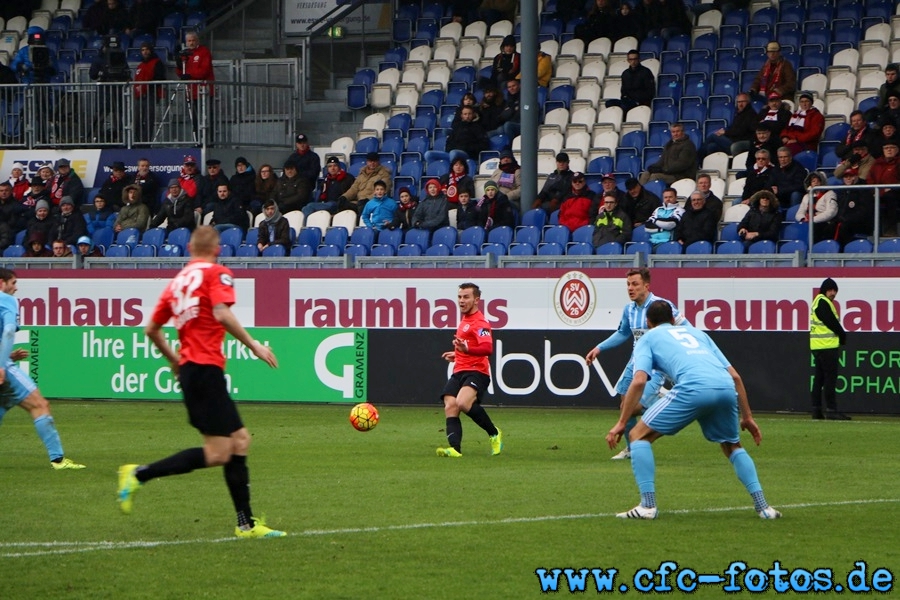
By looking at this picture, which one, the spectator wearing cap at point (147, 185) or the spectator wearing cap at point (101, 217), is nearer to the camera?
the spectator wearing cap at point (101, 217)

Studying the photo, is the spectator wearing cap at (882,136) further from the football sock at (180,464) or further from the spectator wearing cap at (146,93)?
the football sock at (180,464)

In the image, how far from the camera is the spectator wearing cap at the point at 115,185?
28844 millimetres

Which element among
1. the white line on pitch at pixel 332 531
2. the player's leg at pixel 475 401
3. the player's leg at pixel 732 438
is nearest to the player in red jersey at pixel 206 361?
the white line on pitch at pixel 332 531

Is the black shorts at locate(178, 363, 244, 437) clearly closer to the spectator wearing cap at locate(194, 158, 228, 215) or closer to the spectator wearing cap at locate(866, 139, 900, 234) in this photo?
the spectator wearing cap at locate(866, 139, 900, 234)

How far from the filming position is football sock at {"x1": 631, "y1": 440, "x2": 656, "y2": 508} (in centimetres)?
996

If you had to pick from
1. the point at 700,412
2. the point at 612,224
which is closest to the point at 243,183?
the point at 612,224

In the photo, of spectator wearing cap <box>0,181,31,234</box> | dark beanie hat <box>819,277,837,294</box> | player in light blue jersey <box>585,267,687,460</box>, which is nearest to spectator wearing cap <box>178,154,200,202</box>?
spectator wearing cap <box>0,181,31,234</box>

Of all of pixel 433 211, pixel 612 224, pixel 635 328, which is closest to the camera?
pixel 635 328

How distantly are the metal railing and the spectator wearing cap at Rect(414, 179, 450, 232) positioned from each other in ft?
20.5

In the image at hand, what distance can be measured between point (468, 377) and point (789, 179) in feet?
30.1

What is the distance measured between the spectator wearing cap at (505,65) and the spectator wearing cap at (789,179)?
21.7 ft

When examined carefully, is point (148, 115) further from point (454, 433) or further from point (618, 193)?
point (454, 433)

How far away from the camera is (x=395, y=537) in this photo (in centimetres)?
939

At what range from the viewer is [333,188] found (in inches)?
1080
